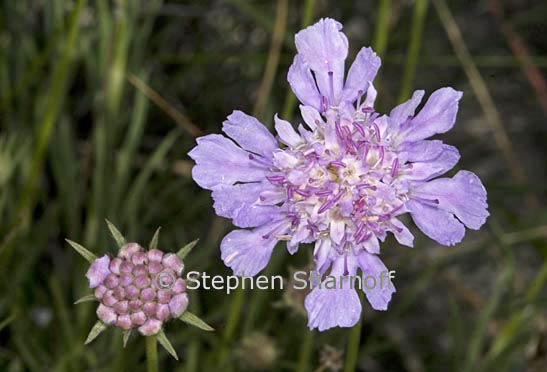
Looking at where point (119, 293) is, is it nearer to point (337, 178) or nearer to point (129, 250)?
point (129, 250)

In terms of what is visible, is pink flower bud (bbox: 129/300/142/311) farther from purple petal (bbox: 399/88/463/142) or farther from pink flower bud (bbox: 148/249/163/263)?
purple petal (bbox: 399/88/463/142)

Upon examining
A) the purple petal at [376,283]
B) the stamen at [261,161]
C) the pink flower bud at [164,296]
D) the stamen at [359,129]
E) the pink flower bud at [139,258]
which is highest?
the stamen at [359,129]

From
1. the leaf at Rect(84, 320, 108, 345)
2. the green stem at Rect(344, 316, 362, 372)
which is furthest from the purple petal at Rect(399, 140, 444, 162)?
the leaf at Rect(84, 320, 108, 345)

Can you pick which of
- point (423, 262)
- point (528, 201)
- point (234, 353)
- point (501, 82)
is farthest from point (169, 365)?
point (501, 82)

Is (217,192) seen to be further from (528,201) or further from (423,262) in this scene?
(528,201)

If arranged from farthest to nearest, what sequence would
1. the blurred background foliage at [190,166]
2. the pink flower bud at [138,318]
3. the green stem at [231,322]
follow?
the blurred background foliage at [190,166] → the green stem at [231,322] → the pink flower bud at [138,318]

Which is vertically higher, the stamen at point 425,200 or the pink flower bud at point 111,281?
the stamen at point 425,200

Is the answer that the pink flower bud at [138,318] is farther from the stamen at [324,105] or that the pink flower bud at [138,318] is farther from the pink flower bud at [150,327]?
the stamen at [324,105]

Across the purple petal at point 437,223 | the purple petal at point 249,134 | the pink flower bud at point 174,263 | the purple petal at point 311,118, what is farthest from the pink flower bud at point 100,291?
the purple petal at point 437,223
